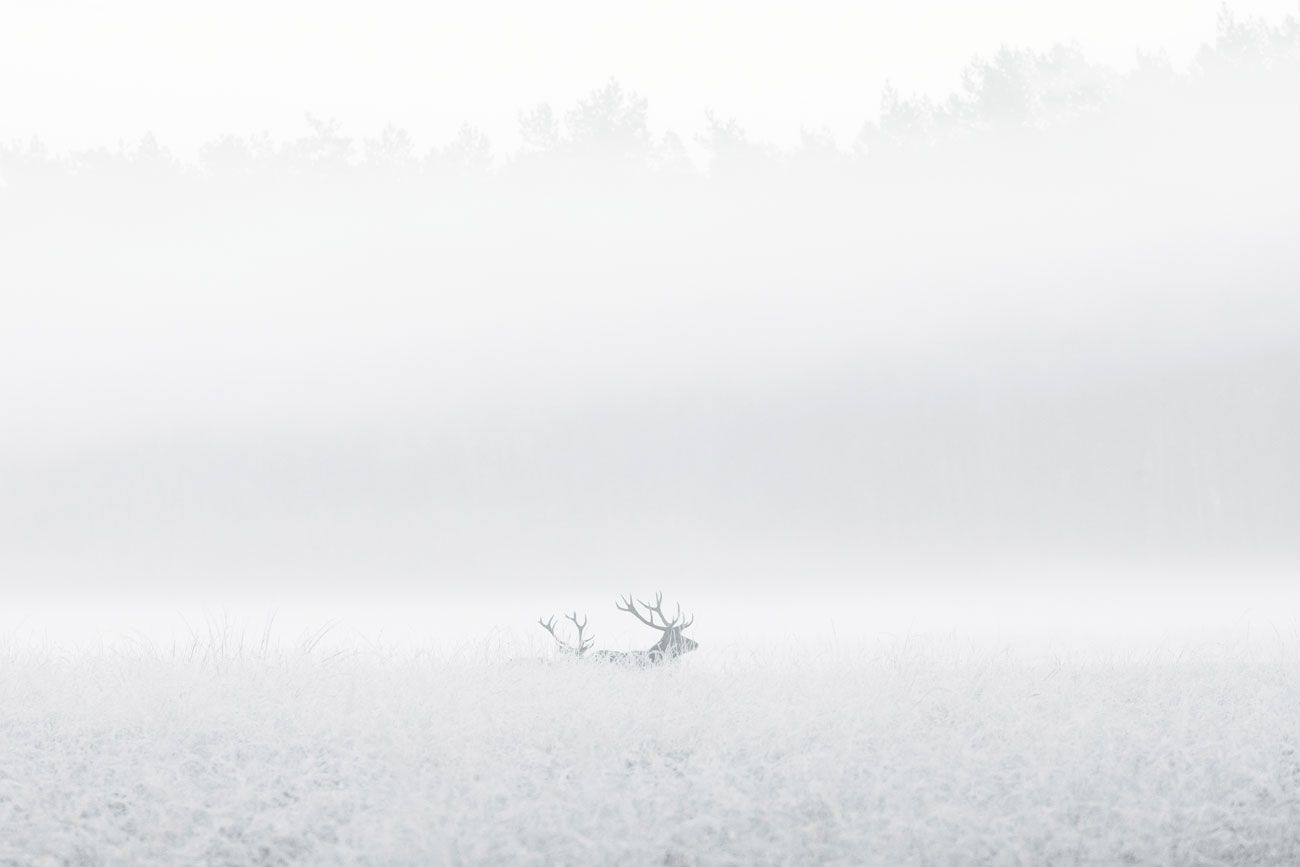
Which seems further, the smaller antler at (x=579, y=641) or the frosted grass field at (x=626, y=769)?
the smaller antler at (x=579, y=641)

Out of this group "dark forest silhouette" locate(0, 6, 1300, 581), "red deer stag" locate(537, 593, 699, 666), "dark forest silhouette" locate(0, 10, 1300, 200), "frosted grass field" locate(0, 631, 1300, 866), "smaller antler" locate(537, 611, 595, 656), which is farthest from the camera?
"dark forest silhouette" locate(0, 10, 1300, 200)

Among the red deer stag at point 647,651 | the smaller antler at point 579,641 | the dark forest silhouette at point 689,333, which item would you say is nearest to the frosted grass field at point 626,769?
the red deer stag at point 647,651

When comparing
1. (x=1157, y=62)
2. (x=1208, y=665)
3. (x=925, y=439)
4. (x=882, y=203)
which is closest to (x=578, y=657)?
(x=1208, y=665)

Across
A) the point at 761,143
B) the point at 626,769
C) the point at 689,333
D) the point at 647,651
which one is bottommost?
the point at 626,769

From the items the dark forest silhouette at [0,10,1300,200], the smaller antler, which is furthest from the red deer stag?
the dark forest silhouette at [0,10,1300,200]

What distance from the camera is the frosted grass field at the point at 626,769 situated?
6.66 metres

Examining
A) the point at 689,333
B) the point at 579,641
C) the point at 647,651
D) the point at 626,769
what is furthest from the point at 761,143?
the point at 626,769

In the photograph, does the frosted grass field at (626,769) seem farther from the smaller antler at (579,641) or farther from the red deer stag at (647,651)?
the smaller antler at (579,641)

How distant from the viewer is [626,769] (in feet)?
Answer: 24.5

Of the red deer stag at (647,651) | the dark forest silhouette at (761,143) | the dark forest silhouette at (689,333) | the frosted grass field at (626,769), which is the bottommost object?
the frosted grass field at (626,769)

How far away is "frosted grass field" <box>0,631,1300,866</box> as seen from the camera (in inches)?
262

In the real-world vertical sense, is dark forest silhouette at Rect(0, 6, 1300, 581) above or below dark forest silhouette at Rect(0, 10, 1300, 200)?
below

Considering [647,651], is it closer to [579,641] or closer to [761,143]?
[579,641]

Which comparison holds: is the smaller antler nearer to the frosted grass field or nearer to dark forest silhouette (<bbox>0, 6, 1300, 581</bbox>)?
the frosted grass field
